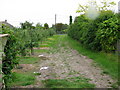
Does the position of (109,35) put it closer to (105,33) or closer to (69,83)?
(105,33)

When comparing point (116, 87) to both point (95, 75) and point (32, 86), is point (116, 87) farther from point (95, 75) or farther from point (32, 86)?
point (32, 86)

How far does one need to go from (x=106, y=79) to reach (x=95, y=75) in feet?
2.11

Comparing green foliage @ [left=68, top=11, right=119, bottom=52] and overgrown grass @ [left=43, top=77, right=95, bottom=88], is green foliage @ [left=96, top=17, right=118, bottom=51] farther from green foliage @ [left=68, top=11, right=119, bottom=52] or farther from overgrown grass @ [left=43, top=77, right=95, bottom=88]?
overgrown grass @ [left=43, top=77, right=95, bottom=88]

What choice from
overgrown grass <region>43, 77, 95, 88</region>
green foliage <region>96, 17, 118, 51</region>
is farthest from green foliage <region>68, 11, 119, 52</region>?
overgrown grass <region>43, 77, 95, 88</region>

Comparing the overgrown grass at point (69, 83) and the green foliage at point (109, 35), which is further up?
the green foliage at point (109, 35)

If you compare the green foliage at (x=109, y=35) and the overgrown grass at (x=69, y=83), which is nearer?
the overgrown grass at (x=69, y=83)

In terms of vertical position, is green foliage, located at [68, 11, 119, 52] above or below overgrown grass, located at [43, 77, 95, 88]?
above

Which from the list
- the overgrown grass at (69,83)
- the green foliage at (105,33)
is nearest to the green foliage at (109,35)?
the green foliage at (105,33)

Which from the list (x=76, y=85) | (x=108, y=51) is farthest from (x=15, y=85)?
(x=108, y=51)

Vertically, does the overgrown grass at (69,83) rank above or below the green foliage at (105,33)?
below

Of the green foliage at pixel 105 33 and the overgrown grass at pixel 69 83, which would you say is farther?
the green foliage at pixel 105 33

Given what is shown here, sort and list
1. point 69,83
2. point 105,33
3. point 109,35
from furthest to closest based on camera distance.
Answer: point 105,33, point 109,35, point 69,83

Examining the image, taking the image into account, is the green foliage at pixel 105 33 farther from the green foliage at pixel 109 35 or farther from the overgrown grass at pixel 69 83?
the overgrown grass at pixel 69 83

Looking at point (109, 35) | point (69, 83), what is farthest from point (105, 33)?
point (69, 83)
